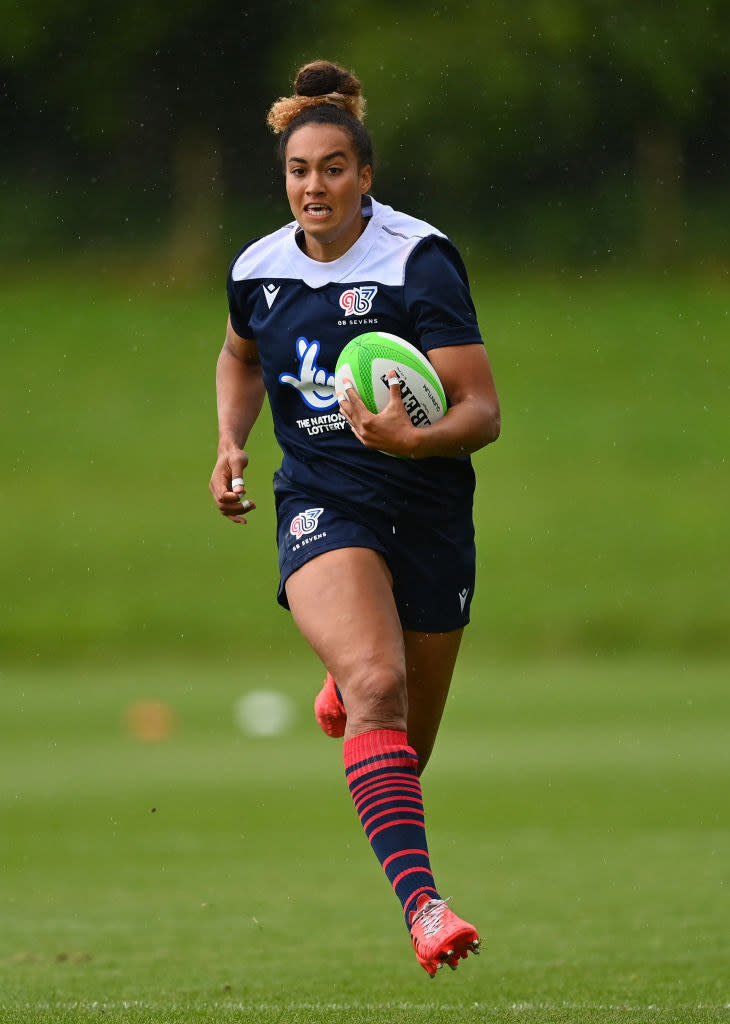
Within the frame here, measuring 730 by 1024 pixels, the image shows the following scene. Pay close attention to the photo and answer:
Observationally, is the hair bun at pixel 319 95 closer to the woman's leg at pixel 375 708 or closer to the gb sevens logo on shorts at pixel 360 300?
the gb sevens logo on shorts at pixel 360 300

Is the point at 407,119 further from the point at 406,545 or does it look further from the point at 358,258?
the point at 406,545

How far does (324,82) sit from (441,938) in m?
2.81

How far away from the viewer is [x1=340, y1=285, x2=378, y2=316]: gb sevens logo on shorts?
5.88 meters

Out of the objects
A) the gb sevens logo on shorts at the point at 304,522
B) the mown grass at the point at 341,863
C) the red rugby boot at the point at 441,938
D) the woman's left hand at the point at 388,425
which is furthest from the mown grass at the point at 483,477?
the red rugby boot at the point at 441,938

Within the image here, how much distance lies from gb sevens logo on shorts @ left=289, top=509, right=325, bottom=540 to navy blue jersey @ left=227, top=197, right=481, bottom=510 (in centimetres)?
8

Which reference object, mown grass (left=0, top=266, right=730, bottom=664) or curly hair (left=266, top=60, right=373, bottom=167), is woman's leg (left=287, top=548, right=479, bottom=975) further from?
mown grass (left=0, top=266, right=730, bottom=664)

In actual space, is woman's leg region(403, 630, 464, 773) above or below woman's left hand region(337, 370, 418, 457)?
below

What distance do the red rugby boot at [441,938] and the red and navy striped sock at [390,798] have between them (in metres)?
0.21

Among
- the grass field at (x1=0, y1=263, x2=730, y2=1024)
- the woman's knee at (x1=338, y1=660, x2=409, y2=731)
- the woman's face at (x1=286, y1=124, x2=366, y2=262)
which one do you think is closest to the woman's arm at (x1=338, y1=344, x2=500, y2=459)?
the woman's face at (x1=286, y1=124, x2=366, y2=262)

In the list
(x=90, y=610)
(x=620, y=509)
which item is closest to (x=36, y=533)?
(x=90, y=610)

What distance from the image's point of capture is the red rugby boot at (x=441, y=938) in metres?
4.89

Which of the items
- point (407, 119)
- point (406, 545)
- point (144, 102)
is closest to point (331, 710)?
point (406, 545)

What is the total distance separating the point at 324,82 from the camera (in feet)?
20.1

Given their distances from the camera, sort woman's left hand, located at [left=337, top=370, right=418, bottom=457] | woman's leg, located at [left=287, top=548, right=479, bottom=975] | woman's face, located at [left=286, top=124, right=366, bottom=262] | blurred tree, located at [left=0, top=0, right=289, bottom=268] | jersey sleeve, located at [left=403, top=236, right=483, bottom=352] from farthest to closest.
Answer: blurred tree, located at [left=0, top=0, right=289, bottom=268] < woman's face, located at [left=286, top=124, right=366, bottom=262] < jersey sleeve, located at [left=403, top=236, right=483, bottom=352] < woman's left hand, located at [left=337, top=370, right=418, bottom=457] < woman's leg, located at [left=287, top=548, right=479, bottom=975]
